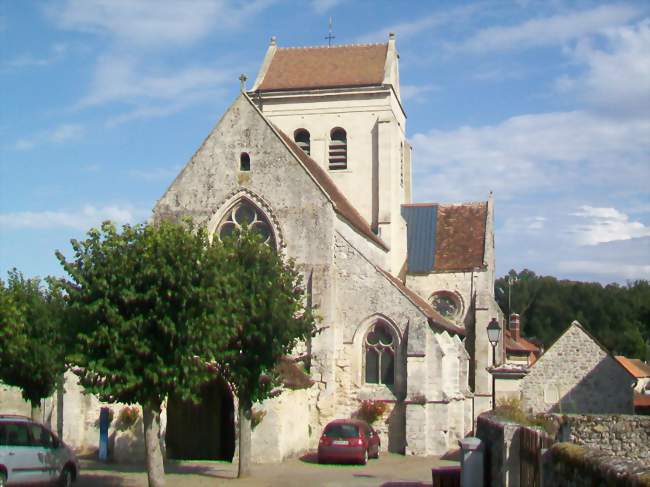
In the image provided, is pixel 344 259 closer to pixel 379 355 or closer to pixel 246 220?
pixel 379 355

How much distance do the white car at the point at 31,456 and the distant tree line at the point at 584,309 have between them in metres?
75.7

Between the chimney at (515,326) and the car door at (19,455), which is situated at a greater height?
the chimney at (515,326)

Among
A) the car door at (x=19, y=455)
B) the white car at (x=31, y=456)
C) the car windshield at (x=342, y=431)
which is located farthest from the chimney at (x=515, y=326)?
the car door at (x=19, y=455)

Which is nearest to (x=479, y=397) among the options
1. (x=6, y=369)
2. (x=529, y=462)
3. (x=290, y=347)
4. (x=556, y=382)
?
(x=556, y=382)

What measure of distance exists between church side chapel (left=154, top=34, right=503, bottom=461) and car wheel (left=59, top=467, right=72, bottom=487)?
20.9 feet

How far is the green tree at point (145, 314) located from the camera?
17.2 metres

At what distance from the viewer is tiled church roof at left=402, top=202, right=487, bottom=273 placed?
121 feet

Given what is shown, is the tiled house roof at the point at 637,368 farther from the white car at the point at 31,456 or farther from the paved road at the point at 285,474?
the white car at the point at 31,456

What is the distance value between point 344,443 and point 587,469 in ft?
53.3

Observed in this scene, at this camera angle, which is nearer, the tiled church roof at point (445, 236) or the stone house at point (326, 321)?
the stone house at point (326, 321)

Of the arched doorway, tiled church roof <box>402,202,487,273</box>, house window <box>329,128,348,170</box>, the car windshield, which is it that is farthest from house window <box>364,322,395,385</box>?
Answer: house window <box>329,128,348,170</box>

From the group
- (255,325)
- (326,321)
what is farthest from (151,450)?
(326,321)

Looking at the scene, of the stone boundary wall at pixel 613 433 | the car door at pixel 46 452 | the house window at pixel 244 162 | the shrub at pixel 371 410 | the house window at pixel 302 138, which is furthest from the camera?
the house window at pixel 302 138

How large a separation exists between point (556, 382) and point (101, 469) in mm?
22881
